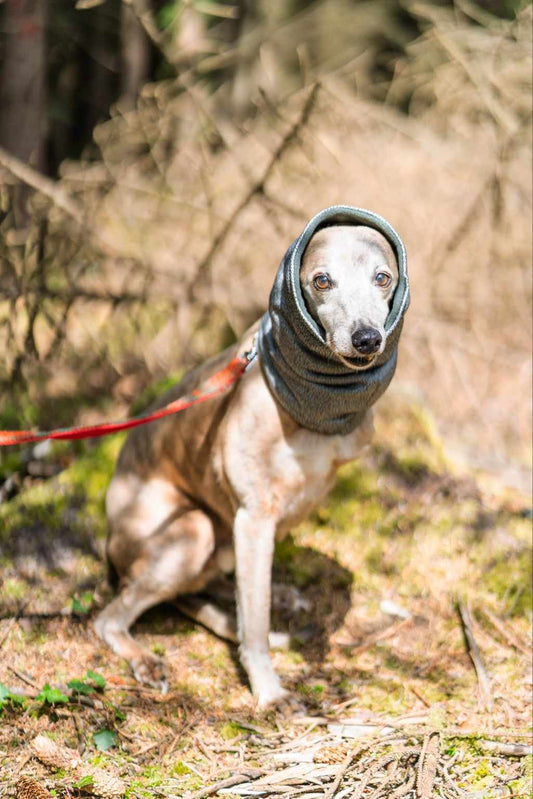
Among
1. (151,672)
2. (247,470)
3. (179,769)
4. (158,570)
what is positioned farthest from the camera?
(158,570)

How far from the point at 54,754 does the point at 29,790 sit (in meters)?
0.25

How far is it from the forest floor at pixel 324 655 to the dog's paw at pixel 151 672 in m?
0.05

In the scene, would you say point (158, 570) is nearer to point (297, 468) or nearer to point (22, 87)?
point (297, 468)

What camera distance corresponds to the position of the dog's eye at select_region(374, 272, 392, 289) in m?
3.09

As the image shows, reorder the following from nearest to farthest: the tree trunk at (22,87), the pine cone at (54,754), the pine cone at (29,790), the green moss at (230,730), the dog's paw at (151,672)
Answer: the pine cone at (29,790)
the pine cone at (54,754)
the green moss at (230,730)
the dog's paw at (151,672)
the tree trunk at (22,87)

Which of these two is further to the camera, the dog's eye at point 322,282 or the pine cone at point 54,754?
the dog's eye at point 322,282

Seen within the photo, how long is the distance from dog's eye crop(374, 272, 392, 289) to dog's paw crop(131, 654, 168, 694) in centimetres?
208

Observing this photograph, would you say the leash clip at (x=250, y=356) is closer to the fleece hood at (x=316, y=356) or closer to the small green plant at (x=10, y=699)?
the fleece hood at (x=316, y=356)

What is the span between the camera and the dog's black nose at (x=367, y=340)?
283 centimetres

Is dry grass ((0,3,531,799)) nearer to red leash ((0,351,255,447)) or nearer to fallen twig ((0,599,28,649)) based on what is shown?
fallen twig ((0,599,28,649))

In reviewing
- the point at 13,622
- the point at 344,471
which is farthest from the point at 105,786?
the point at 344,471

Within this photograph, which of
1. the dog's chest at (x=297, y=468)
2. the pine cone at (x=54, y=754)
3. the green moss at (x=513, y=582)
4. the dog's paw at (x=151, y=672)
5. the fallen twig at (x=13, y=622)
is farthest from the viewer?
the green moss at (x=513, y=582)

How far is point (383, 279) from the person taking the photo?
10.2 feet

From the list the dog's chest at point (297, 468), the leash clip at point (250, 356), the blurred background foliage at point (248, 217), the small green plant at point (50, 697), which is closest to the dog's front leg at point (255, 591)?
the dog's chest at point (297, 468)
